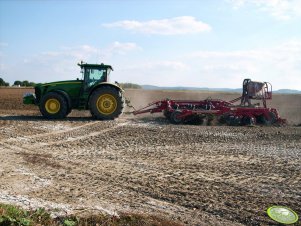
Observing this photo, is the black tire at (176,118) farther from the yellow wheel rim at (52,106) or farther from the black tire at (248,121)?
the yellow wheel rim at (52,106)

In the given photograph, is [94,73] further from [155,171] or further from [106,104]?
[155,171]

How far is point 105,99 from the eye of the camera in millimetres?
15375

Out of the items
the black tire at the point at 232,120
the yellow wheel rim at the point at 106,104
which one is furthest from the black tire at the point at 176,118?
the yellow wheel rim at the point at 106,104

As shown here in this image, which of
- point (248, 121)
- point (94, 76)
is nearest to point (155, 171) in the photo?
point (248, 121)

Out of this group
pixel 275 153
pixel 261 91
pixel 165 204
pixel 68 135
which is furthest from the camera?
pixel 261 91

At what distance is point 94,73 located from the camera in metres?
15.7

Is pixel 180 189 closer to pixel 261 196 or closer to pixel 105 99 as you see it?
pixel 261 196

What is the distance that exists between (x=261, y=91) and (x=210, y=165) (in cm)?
964

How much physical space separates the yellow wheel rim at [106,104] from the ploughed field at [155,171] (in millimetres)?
2672

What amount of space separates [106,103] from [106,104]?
4 cm

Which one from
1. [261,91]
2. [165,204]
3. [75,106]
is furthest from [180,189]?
[261,91]

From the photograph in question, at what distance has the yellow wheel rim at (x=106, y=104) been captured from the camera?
50.3ft

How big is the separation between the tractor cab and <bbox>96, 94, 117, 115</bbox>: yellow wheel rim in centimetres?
75

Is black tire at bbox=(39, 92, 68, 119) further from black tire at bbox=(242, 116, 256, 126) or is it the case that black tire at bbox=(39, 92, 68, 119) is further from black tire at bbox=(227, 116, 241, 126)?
black tire at bbox=(242, 116, 256, 126)
